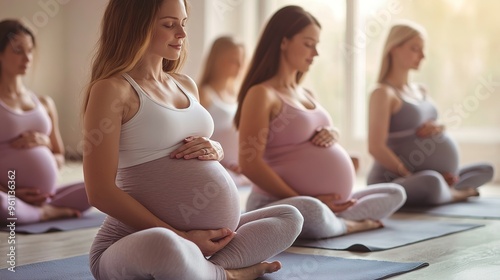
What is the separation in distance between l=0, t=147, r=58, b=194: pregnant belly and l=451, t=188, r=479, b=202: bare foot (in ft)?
6.81

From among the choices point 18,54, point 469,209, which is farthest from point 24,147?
point 469,209

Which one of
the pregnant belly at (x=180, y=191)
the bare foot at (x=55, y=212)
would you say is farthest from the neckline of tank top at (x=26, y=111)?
the pregnant belly at (x=180, y=191)

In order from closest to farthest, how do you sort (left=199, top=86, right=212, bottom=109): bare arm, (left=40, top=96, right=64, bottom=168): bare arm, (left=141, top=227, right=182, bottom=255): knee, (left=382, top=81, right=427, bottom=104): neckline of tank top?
(left=141, top=227, right=182, bottom=255): knee < (left=40, top=96, right=64, bottom=168): bare arm < (left=382, top=81, right=427, bottom=104): neckline of tank top < (left=199, top=86, right=212, bottom=109): bare arm

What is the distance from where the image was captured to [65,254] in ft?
8.89

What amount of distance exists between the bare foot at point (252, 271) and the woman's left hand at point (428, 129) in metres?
2.03

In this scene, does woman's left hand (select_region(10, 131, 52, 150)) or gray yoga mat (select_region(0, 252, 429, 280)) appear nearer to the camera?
gray yoga mat (select_region(0, 252, 429, 280))

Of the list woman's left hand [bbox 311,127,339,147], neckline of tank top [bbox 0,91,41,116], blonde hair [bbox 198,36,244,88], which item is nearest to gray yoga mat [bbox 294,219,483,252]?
woman's left hand [bbox 311,127,339,147]

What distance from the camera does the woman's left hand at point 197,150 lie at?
2.04 metres

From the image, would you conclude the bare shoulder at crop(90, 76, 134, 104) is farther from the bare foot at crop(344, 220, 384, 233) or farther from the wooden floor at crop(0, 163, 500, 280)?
the bare foot at crop(344, 220, 384, 233)

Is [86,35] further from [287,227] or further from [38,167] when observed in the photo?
[287,227]

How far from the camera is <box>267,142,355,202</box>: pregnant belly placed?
3035 millimetres

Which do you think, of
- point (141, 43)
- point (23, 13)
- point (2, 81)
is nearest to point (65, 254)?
point (141, 43)

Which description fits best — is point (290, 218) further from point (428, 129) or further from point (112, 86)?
point (428, 129)

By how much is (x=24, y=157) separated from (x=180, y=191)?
5.71ft
